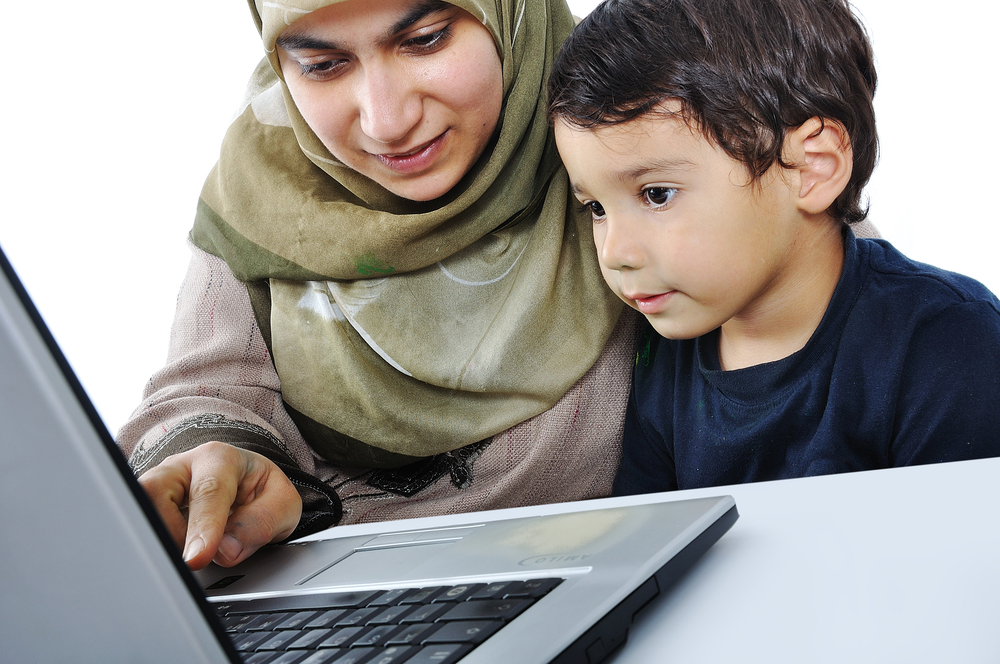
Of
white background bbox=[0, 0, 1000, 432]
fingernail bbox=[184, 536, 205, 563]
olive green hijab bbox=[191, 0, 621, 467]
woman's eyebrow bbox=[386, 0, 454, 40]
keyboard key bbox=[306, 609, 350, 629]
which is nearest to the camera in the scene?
keyboard key bbox=[306, 609, 350, 629]

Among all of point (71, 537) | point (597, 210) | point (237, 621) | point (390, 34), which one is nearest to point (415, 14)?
point (390, 34)

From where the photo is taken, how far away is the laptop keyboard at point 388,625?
1.18 ft

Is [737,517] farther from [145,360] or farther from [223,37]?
[223,37]

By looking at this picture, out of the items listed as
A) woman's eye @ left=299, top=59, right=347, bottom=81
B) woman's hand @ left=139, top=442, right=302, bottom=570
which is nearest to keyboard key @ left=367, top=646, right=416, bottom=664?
woman's hand @ left=139, top=442, right=302, bottom=570

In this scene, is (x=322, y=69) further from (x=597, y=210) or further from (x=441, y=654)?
(x=441, y=654)

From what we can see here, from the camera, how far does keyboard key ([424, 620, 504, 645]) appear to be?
356 mm

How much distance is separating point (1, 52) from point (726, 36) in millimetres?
1532

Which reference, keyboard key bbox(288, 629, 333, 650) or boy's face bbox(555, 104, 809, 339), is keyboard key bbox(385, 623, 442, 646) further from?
boy's face bbox(555, 104, 809, 339)

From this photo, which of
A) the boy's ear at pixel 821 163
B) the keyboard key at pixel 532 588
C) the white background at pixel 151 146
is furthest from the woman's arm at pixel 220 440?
the white background at pixel 151 146

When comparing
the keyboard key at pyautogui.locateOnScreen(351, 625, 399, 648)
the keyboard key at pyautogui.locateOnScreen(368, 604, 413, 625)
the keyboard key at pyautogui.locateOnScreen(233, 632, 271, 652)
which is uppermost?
the keyboard key at pyautogui.locateOnScreen(233, 632, 271, 652)

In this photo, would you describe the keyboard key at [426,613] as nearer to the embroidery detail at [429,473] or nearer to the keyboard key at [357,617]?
the keyboard key at [357,617]

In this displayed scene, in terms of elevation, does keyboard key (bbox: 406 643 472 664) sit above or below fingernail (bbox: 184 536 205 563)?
below

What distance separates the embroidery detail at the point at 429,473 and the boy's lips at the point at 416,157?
1.19 ft

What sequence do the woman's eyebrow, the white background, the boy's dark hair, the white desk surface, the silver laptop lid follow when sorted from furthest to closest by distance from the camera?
the white background, the woman's eyebrow, the boy's dark hair, the white desk surface, the silver laptop lid
